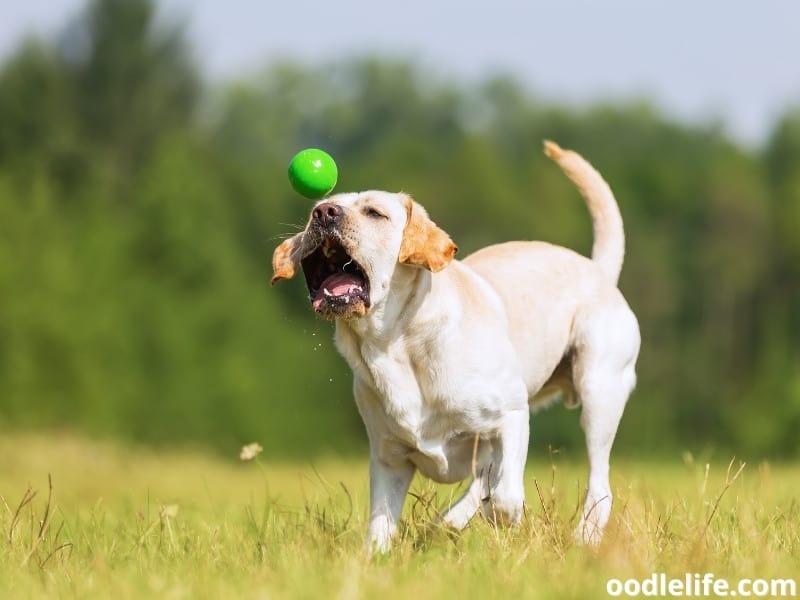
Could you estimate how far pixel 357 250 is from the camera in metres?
5.25

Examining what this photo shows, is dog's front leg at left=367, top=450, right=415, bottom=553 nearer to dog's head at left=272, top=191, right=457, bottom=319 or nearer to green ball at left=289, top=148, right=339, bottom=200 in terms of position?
dog's head at left=272, top=191, right=457, bottom=319

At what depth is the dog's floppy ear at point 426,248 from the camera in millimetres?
5277

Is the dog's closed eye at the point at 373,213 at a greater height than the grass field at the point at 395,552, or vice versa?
the dog's closed eye at the point at 373,213

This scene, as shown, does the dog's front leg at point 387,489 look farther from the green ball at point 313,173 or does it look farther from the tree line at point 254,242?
the tree line at point 254,242

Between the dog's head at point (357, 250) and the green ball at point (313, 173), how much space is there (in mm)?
195

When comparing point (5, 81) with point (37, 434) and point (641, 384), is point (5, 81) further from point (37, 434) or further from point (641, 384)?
point (641, 384)

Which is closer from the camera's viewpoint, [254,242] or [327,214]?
[327,214]

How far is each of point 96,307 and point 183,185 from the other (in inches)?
164

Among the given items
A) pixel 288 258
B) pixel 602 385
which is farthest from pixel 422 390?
pixel 602 385

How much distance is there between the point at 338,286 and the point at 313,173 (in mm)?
594

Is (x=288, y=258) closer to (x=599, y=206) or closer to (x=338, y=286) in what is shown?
(x=338, y=286)

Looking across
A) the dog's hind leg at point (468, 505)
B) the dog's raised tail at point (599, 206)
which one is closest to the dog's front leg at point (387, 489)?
the dog's hind leg at point (468, 505)

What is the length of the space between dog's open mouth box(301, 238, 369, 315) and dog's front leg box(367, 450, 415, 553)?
835 millimetres

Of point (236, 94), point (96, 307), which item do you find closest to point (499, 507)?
point (96, 307)
